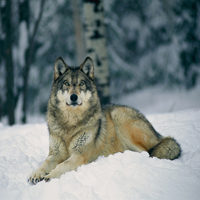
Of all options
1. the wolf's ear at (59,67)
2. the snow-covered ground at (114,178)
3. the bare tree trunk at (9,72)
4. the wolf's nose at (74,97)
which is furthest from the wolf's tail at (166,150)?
the bare tree trunk at (9,72)

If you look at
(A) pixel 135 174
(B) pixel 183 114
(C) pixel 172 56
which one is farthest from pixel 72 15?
(A) pixel 135 174

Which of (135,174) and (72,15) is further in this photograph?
(72,15)

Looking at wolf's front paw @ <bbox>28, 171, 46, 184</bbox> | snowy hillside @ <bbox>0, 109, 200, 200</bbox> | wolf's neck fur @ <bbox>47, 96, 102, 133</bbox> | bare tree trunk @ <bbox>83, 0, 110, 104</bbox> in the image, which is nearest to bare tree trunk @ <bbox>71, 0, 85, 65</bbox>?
bare tree trunk @ <bbox>83, 0, 110, 104</bbox>

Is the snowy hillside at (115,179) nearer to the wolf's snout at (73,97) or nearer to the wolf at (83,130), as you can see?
the wolf at (83,130)

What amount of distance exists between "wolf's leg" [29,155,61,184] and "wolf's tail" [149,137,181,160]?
160 cm

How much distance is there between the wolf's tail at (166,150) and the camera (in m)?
3.62

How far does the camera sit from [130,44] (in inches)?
556

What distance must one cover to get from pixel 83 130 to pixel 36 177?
3.44 feet

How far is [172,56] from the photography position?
12.8m

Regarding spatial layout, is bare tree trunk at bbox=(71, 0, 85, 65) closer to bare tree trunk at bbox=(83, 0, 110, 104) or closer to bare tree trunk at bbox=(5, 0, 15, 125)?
bare tree trunk at bbox=(5, 0, 15, 125)

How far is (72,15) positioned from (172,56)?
631 centimetres

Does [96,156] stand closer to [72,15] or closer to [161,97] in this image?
[161,97]

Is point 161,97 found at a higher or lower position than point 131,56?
lower

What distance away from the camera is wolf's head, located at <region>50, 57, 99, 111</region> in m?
3.69
